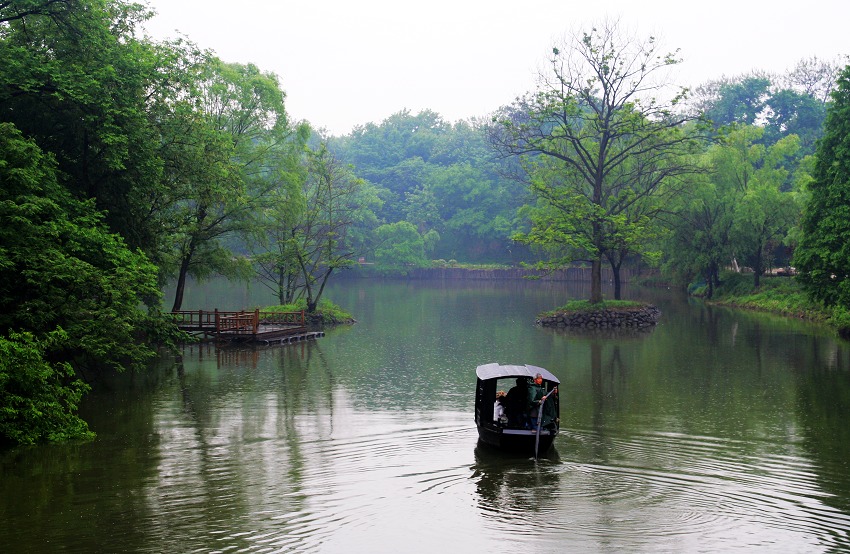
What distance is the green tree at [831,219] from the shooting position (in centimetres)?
3834

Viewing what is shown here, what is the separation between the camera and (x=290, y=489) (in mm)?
15359

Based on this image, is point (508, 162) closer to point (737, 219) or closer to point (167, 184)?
point (737, 219)

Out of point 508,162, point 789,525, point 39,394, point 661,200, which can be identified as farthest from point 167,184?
point 508,162

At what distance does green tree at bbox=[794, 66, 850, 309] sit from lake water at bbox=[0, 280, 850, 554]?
6.71 m

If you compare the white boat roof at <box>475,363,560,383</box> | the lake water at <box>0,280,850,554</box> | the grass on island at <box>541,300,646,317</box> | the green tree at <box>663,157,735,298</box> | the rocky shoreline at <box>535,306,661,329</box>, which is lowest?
the lake water at <box>0,280,850,554</box>

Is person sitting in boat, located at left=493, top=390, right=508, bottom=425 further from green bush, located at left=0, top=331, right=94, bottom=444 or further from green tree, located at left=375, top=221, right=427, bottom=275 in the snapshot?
green tree, located at left=375, top=221, right=427, bottom=275

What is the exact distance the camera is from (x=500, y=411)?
739 inches

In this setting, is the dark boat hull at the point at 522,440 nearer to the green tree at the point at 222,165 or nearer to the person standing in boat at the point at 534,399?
the person standing in boat at the point at 534,399

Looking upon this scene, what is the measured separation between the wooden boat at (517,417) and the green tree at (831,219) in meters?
25.2

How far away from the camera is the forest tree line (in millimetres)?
21000

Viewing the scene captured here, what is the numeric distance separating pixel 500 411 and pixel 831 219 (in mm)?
28016

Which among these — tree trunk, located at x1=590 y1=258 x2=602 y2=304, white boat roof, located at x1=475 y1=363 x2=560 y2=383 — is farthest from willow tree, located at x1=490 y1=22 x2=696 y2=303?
white boat roof, located at x1=475 y1=363 x2=560 y2=383

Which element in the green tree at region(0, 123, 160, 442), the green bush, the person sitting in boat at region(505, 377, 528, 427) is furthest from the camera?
the person sitting in boat at region(505, 377, 528, 427)

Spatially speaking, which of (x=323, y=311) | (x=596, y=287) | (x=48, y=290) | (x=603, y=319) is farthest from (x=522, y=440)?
(x=323, y=311)
